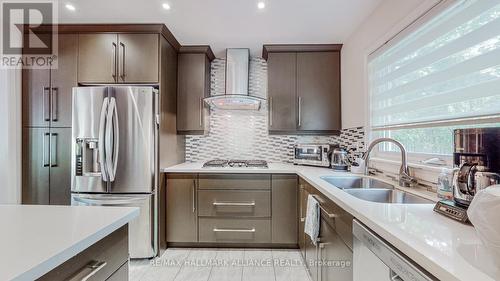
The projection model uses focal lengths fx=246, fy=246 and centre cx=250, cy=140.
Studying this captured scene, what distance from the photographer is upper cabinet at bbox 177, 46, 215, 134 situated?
2938 millimetres

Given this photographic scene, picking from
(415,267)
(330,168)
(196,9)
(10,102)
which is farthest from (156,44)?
(415,267)

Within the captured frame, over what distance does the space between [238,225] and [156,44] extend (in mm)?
2013

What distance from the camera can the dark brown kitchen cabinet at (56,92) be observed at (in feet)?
8.02

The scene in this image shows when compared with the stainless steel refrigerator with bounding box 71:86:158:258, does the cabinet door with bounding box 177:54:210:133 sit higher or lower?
higher

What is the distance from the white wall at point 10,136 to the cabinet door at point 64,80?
1.12 feet

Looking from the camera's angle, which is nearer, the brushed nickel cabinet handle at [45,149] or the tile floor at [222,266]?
the tile floor at [222,266]

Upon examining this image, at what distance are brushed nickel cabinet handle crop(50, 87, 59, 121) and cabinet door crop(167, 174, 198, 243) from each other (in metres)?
1.26

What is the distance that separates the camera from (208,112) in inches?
125

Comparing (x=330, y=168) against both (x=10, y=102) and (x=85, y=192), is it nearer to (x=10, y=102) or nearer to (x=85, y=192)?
(x=85, y=192)

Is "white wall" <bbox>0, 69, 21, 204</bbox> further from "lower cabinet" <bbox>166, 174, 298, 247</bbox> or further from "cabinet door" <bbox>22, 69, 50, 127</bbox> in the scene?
"lower cabinet" <bbox>166, 174, 298, 247</bbox>

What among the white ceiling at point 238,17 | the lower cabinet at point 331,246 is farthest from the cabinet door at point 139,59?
the lower cabinet at point 331,246

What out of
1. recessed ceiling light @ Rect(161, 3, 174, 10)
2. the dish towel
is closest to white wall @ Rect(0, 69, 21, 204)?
recessed ceiling light @ Rect(161, 3, 174, 10)

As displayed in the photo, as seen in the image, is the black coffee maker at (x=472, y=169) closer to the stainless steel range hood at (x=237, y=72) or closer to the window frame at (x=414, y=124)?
the window frame at (x=414, y=124)

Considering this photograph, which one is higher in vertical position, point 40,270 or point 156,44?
point 156,44
